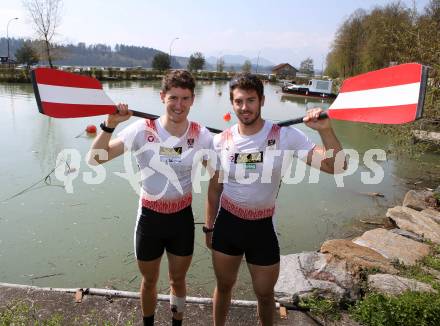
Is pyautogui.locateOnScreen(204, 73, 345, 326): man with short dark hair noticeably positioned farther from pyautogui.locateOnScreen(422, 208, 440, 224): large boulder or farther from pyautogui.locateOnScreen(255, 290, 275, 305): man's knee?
pyautogui.locateOnScreen(422, 208, 440, 224): large boulder

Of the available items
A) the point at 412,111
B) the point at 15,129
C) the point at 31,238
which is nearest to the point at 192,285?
the point at 31,238

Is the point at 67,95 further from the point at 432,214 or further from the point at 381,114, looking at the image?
the point at 432,214

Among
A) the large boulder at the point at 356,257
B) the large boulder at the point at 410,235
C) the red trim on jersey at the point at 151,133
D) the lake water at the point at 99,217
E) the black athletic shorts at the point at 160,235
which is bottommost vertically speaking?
the lake water at the point at 99,217

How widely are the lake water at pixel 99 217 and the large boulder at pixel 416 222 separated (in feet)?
2.18

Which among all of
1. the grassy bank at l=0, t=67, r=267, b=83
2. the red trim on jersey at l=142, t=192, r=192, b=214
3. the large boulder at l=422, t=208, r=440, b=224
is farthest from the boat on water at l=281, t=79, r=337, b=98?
the red trim on jersey at l=142, t=192, r=192, b=214

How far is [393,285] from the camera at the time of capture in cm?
328

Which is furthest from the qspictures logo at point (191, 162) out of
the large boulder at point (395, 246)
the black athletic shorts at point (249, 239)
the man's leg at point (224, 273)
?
the large boulder at point (395, 246)

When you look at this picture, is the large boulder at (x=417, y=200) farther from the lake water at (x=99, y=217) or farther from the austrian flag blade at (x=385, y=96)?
the austrian flag blade at (x=385, y=96)

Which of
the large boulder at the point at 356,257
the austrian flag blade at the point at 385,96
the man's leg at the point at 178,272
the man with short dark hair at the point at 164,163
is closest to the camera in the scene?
the austrian flag blade at the point at 385,96

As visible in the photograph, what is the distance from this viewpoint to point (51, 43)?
3809cm

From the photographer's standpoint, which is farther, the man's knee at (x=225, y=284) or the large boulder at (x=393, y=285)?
the large boulder at (x=393, y=285)

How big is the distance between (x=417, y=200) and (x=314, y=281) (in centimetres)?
446

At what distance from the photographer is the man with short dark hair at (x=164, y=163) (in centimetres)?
246

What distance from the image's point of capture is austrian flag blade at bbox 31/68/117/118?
8.55 ft
